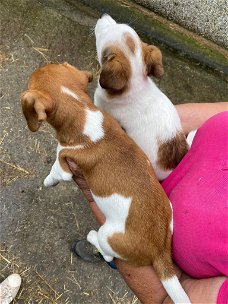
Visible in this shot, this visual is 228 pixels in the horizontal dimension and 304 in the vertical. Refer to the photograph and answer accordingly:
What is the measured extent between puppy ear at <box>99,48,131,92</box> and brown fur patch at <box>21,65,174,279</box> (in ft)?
0.48

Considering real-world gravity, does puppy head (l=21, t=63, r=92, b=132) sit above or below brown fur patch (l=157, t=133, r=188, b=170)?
above

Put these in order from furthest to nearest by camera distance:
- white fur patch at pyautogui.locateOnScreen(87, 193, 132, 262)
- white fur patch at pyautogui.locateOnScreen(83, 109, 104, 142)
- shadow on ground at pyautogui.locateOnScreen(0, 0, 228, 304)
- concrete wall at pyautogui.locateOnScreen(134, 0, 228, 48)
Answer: concrete wall at pyautogui.locateOnScreen(134, 0, 228, 48) < shadow on ground at pyautogui.locateOnScreen(0, 0, 228, 304) < white fur patch at pyautogui.locateOnScreen(83, 109, 104, 142) < white fur patch at pyautogui.locateOnScreen(87, 193, 132, 262)

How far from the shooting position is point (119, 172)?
2.29 metres

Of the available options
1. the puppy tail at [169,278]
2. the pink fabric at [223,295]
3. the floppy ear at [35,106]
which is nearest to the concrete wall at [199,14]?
the floppy ear at [35,106]

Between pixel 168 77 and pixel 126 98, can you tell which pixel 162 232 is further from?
pixel 168 77

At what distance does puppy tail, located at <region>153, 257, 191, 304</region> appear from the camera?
83.4 inches

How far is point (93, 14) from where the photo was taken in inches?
151

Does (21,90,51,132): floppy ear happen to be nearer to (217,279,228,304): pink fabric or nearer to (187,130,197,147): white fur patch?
(187,130,197,147): white fur patch

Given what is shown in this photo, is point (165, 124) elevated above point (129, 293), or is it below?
above

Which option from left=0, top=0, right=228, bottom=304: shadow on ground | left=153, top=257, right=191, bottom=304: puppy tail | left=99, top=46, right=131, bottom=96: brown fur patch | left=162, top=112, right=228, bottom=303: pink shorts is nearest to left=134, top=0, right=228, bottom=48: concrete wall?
left=0, top=0, right=228, bottom=304: shadow on ground

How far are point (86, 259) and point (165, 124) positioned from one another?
1.18 m

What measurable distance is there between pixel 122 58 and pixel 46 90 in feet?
1.77

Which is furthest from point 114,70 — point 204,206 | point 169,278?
point 169,278

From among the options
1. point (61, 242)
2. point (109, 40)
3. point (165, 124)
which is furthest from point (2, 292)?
point (109, 40)
